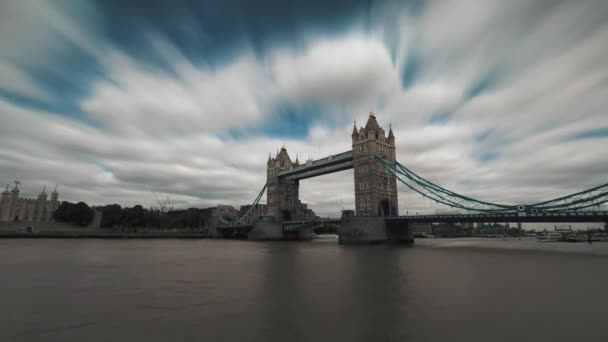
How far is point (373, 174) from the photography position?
62906 millimetres

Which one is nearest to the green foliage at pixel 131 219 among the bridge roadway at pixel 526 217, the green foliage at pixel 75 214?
the green foliage at pixel 75 214

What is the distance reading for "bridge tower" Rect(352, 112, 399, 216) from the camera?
204 ft

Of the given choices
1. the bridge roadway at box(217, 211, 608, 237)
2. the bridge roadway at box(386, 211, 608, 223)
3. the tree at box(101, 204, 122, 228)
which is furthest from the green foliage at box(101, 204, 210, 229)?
the bridge roadway at box(386, 211, 608, 223)

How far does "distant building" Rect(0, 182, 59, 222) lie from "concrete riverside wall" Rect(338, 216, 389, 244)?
→ 339 ft

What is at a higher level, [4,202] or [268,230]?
[4,202]

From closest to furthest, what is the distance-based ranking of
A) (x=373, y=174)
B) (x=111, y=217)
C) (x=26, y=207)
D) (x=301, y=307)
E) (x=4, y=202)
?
(x=301, y=307) < (x=373, y=174) < (x=111, y=217) < (x=4, y=202) < (x=26, y=207)

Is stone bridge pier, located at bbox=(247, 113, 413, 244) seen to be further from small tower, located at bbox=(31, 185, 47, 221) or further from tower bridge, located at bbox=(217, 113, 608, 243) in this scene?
small tower, located at bbox=(31, 185, 47, 221)

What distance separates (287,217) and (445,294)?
77879 millimetres

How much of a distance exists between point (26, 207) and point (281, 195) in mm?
98881

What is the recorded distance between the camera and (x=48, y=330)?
8.30 m

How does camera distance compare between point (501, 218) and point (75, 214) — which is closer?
point (501, 218)

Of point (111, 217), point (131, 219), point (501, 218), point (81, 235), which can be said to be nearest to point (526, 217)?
point (501, 218)

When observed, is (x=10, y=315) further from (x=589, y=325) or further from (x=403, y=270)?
(x=403, y=270)

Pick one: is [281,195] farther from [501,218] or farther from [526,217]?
[526,217]
